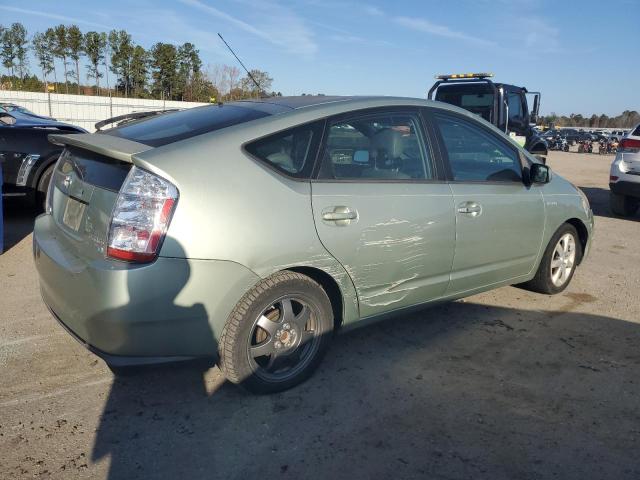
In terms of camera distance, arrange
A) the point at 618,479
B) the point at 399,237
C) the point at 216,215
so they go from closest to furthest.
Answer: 1. the point at 618,479
2. the point at 216,215
3. the point at 399,237

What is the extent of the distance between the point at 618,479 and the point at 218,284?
1.98m

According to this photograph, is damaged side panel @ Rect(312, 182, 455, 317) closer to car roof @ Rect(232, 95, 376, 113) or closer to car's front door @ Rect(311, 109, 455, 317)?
car's front door @ Rect(311, 109, 455, 317)

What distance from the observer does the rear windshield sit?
2.87 m

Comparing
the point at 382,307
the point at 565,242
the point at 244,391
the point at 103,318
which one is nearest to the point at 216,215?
the point at 103,318

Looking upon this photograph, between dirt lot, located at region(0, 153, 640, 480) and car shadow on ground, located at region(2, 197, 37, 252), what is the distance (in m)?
2.40

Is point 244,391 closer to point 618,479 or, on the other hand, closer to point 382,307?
point 382,307

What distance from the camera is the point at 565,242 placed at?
473 cm

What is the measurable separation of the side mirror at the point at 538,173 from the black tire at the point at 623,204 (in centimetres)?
574

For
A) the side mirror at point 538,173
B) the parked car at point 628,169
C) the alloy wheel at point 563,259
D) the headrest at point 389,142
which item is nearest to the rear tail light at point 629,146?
the parked car at point 628,169

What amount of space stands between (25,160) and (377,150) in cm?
524

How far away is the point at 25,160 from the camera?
264 inches

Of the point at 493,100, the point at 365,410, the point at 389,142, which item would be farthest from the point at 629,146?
the point at 365,410

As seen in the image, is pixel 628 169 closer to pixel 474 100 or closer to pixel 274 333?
pixel 474 100

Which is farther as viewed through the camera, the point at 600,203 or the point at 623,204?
the point at 600,203
